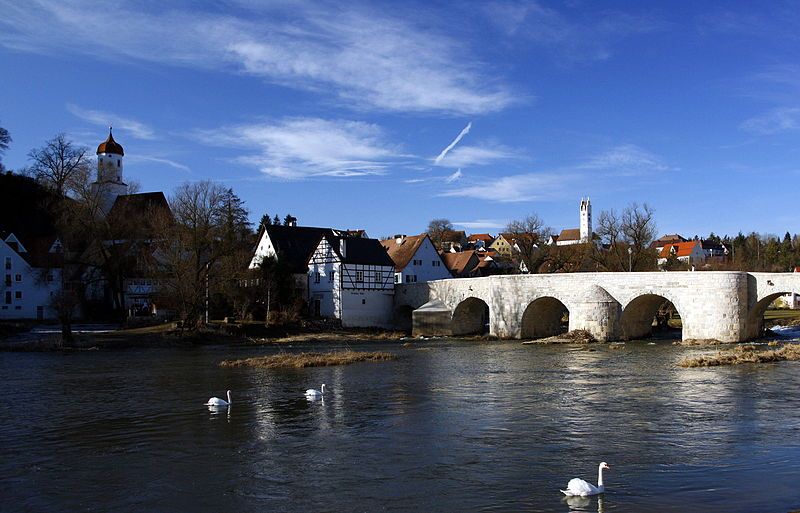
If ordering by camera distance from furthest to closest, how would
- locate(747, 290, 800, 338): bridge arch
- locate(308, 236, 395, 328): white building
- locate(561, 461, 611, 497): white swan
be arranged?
locate(308, 236, 395, 328): white building
locate(747, 290, 800, 338): bridge arch
locate(561, 461, 611, 497): white swan

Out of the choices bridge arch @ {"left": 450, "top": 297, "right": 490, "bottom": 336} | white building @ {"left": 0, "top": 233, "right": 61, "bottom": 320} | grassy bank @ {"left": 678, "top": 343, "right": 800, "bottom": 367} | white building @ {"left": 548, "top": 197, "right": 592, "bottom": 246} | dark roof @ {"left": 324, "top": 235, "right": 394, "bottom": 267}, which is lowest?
grassy bank @ {"left": 678, "top": 343, "right": 800, "bottom": 367}

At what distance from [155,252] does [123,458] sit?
37046mm

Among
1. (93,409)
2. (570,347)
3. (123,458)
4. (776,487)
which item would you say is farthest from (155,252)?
(776,487)

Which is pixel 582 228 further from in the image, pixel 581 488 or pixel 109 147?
pixel 581 488

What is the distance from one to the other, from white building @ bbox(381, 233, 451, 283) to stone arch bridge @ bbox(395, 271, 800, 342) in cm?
634

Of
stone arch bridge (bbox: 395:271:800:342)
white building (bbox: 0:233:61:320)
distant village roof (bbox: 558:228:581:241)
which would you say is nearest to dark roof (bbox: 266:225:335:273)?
stone arch bridge (bbox: 395:271:800:342)

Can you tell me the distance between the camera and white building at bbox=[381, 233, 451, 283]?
5828cm

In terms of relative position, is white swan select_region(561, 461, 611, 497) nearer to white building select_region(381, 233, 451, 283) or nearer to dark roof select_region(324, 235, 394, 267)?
dark roof select_region(324, 235, 394, 267)

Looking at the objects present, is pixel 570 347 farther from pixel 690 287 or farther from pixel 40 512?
pixel 40 512

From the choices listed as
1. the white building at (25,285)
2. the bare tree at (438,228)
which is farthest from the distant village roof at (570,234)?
the white building at (25,285)

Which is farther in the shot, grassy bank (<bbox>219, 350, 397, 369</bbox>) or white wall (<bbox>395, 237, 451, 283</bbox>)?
white wall (<bbox>395, 237, 451, 283</bbox>)

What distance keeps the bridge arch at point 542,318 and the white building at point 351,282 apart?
12.7 meters

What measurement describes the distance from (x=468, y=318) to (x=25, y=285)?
103 feet

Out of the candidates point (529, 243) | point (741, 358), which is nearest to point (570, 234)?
point (529, 243)
